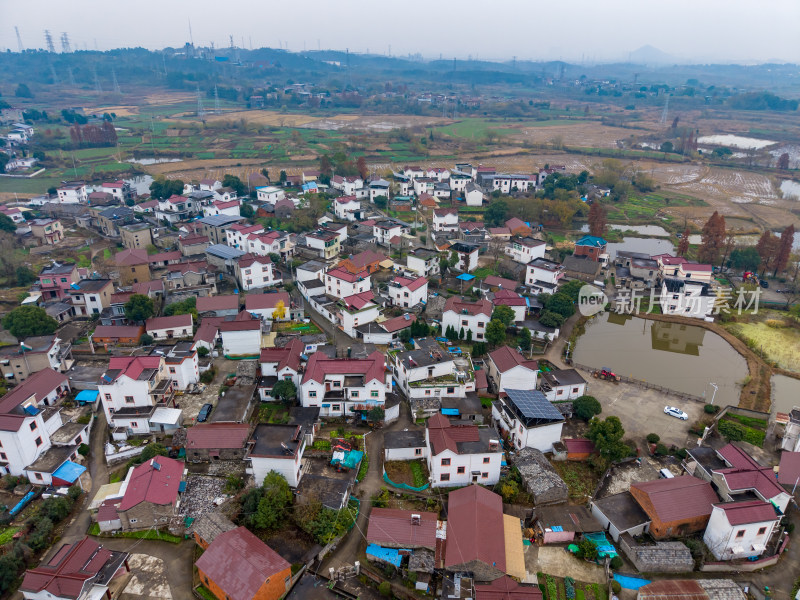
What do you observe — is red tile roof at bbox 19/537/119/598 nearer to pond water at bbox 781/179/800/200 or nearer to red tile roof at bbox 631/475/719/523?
red tile roof at bbox 631/475/719/523

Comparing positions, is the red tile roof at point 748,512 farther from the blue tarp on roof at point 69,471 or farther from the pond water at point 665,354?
the blue tarp on roof at point 69,471

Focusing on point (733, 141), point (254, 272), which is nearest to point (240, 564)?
point (254, 272)

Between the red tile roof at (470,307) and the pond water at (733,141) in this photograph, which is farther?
the pond water at (733,141)

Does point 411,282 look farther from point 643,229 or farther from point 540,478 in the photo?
point 643,229

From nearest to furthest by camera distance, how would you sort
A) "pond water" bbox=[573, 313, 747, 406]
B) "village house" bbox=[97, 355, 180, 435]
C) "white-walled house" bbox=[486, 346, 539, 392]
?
"village house" bbox=[97, 355, 180, 435] → "white-walled house" bbox=[486, 346, 539, 392] → "pond water" bbox=[573, 313, 747, 406]

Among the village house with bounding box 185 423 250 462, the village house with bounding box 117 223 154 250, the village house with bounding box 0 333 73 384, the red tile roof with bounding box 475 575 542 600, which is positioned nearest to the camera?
the red tile roof with bounding box 475 575 542 600

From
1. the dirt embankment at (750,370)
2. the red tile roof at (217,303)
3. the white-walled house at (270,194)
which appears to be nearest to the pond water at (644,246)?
the dirt embankment at (750,370)

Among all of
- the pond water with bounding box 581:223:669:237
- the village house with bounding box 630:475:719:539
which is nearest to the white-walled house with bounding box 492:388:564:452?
the village house with bounding box 630:475:719:539
